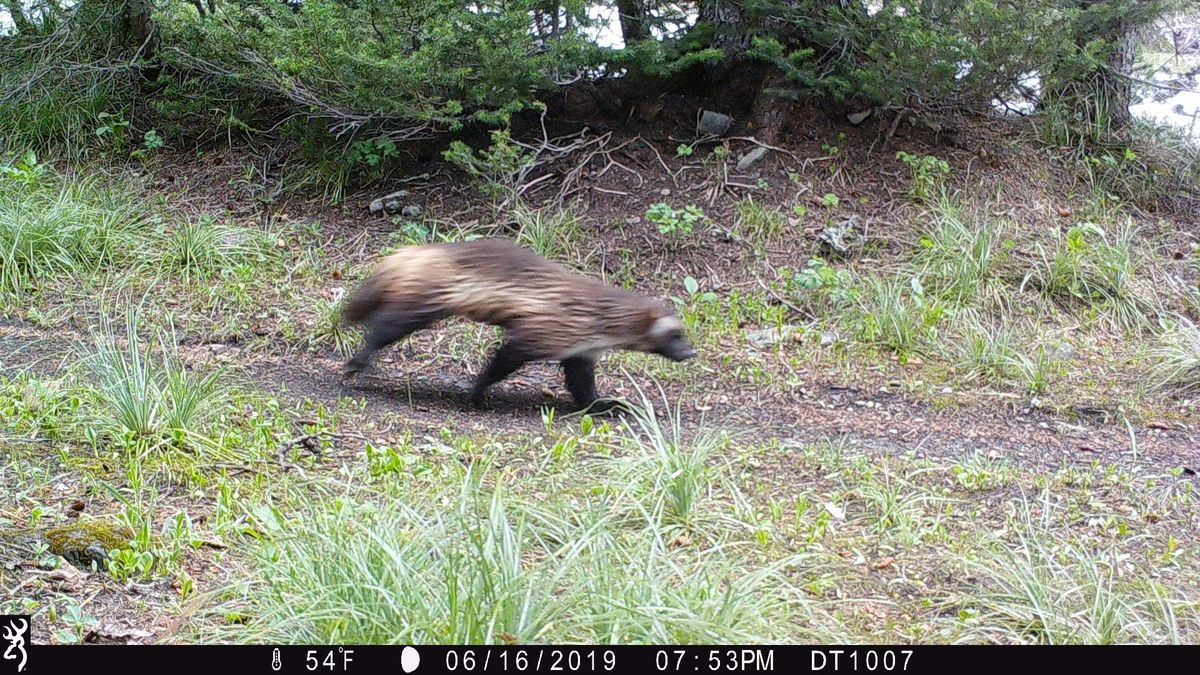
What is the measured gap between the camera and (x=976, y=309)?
279 inches

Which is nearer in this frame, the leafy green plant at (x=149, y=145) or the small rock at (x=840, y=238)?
the small rock at (x=840, y=238)

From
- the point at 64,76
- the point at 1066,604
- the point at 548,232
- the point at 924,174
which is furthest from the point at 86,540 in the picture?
the point at 64,76

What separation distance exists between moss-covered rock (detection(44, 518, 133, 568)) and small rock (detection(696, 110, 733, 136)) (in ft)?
18.6

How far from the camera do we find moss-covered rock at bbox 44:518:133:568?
3.69 m

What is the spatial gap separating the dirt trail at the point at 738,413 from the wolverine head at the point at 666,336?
0.31 m

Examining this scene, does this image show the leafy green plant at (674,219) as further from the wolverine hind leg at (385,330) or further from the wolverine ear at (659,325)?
the wolverine hind leg at (385,330)

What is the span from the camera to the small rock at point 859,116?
28.0ft

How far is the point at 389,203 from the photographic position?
825cm

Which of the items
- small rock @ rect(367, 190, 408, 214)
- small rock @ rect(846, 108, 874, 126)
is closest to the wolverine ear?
small rock @ rect(367, 190, 408, 214)

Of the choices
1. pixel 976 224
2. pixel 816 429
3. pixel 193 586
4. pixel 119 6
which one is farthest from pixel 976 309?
pixel 119 6

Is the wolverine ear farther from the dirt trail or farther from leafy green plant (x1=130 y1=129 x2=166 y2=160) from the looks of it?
leafy green plant (x1=130 y1=129 x2=166 y2=160)

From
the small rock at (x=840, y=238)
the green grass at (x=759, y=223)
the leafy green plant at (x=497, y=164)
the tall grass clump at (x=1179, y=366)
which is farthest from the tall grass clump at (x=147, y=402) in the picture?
the tall grass clump at (x=1179, y=366)

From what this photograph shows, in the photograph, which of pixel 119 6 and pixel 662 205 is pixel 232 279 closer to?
pixel 662 205
